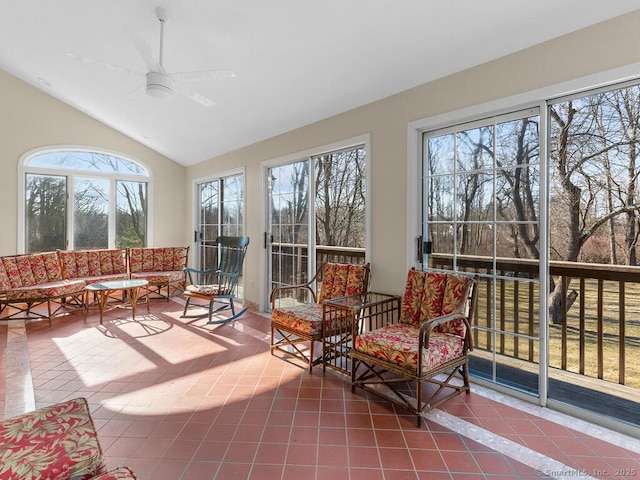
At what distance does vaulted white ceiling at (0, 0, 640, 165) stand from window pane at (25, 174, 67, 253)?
5.22ft

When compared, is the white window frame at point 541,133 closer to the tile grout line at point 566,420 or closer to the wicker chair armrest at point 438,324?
the tile grout line at point 566,420

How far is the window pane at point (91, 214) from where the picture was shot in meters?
5.82

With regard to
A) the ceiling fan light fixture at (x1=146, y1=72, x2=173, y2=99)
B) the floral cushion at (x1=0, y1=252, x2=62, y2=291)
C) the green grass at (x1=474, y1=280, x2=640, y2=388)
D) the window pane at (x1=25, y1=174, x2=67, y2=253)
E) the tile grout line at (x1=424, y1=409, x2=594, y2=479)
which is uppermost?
the ceiling fan light fixture at (x1=146, y1=72, x2=173, y2=99)

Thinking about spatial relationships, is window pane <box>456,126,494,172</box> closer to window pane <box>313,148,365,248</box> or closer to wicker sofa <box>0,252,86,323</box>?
window pane <box>313,148,365,248</box>

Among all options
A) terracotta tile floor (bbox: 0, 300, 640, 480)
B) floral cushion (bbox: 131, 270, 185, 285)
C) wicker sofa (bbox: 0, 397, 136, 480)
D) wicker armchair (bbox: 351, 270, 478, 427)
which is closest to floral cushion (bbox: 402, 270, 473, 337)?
wicker armchair (bbox: 351, 270, 478, 427)

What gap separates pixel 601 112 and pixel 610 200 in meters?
0.76

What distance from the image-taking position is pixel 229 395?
8.17 ft

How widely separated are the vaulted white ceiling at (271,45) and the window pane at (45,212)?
1.59m

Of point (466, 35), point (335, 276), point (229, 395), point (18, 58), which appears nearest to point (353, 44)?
point (466, 35)

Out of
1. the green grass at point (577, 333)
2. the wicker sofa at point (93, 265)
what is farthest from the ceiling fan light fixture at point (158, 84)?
the wicker sofa at point (93, 265)

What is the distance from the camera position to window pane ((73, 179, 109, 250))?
5824mm

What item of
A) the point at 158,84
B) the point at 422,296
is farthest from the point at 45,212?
the point at 422,296

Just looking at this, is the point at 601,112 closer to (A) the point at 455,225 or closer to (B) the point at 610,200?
(B) the point at 610,200

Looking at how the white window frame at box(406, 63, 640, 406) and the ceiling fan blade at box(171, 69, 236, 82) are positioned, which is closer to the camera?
the white window frame at box(406, 63, 640, 406)
